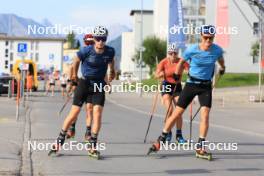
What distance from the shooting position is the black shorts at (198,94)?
1023cm

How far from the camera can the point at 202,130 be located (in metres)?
10.2

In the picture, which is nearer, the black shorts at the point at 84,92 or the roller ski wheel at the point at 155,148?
the black shorts at the point at 84,92

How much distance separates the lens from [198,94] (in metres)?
10.3

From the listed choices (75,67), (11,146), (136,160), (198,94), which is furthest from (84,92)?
(11,146)

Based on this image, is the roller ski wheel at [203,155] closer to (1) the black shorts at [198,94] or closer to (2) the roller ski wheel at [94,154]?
(1) the black shorts at [198,94]

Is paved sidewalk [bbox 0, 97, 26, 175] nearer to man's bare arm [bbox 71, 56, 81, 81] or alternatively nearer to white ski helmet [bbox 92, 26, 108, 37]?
man's bare arm [bbox 71, 56, 81, 81]

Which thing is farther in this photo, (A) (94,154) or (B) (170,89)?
(B) (170,89)

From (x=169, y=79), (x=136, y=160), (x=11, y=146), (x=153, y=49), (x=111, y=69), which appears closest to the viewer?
(x=136, y=160)

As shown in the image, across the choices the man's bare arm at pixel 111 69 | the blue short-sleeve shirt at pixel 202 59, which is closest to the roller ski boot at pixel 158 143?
the blue short-sleeve shirt at pixel 202 59

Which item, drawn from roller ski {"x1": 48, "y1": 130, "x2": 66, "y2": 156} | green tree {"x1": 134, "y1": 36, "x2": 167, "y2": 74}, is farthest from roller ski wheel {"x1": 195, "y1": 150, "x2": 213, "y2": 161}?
green tree {"x1": 134, "y1": 36, "x2": 167, "y2": 74}

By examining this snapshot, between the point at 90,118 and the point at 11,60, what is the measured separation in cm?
10540

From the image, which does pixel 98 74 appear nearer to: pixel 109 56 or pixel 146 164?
pixel 109 56

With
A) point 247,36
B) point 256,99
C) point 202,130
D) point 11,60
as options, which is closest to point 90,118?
point 202,130

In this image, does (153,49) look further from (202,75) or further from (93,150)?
(93,150)
